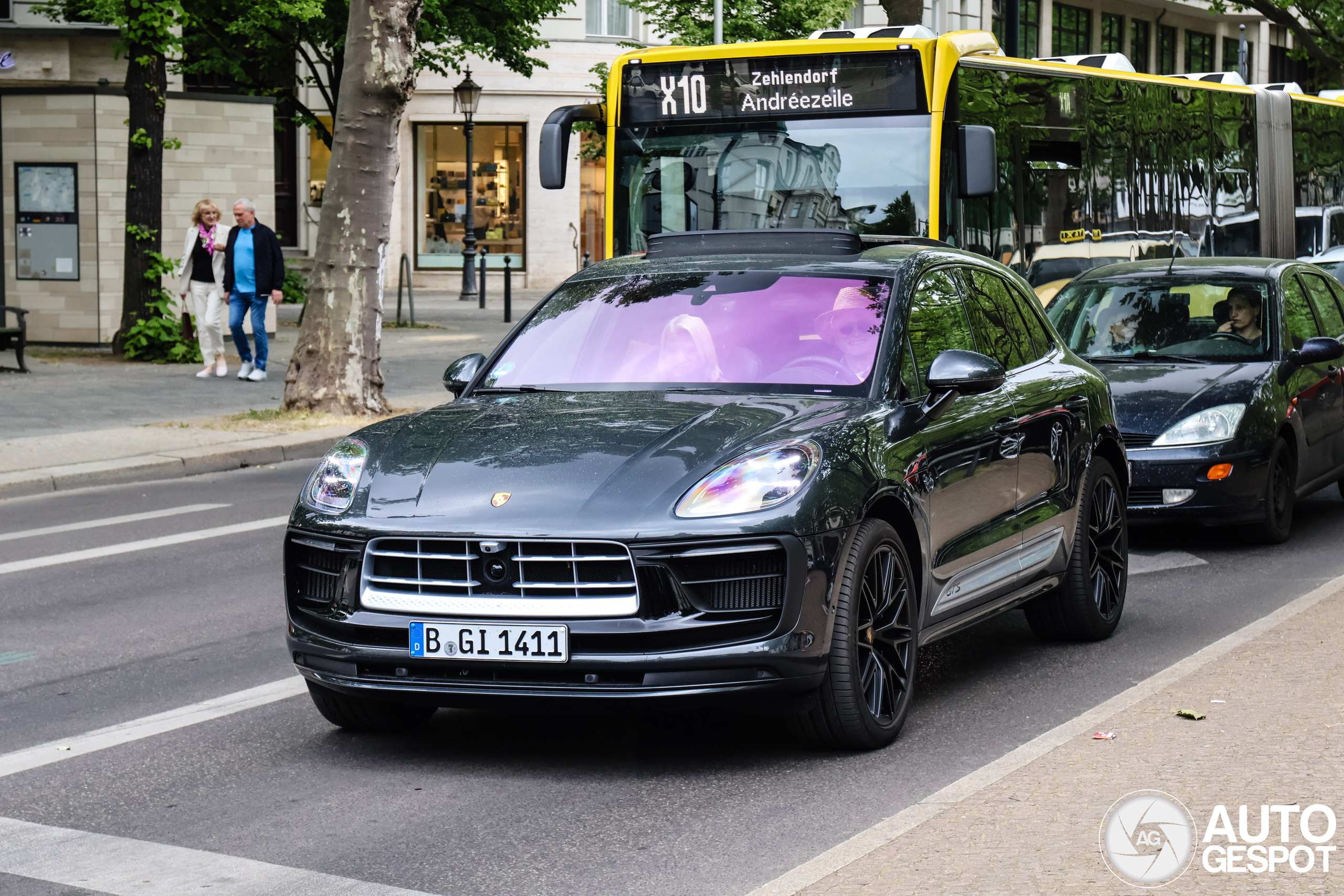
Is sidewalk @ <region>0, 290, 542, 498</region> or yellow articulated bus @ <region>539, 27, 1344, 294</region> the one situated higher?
yellow articulated bus @ <region>539, 27, 1344, 294</region>

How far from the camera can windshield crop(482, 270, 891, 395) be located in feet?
20.7

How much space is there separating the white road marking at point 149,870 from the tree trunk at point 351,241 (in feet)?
38.2

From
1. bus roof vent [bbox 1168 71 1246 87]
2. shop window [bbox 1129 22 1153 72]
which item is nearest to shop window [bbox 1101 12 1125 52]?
shop window [bbox 1129 22 1153 72]

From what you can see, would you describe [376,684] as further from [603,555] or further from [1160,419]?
[1160,419]

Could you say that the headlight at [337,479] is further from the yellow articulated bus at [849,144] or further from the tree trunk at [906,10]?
the tree trunk at [906,10]

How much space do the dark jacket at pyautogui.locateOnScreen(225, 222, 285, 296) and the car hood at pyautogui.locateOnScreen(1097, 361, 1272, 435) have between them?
11.6m

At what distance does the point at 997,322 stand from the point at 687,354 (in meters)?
1.43

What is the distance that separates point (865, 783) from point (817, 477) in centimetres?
89

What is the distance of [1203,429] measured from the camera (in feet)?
32.8

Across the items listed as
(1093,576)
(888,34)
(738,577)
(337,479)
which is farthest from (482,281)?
(738,577)

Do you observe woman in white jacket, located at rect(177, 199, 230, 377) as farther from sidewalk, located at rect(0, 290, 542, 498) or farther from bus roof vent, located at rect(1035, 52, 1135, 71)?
bus roof vent, located at rect(1035, 52, 1135, 71)

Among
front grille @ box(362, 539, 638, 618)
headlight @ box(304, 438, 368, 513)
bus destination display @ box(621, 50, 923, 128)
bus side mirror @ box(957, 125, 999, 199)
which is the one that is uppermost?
bus destination display @ box(621, 50, 923, 128)

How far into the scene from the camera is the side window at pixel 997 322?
7035mm

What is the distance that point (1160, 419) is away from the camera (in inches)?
395
